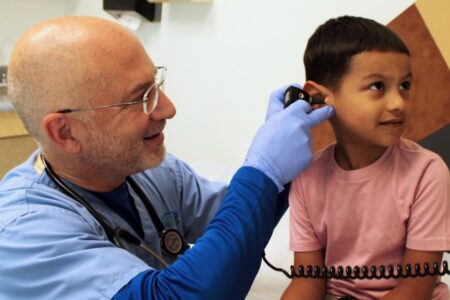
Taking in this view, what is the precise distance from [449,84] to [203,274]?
121cm

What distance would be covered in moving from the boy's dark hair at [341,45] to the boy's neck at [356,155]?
16cm

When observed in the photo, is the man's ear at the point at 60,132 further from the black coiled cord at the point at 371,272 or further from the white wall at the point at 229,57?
the white wall at the point at 229,57

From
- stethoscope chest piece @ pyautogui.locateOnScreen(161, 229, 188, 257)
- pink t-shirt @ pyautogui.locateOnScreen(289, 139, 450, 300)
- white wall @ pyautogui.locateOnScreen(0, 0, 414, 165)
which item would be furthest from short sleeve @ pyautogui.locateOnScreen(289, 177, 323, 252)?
white wall @ pyautogui.locateOnScreen(0, 0, 414, 165)

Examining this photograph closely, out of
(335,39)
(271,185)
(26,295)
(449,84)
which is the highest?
(335,39)

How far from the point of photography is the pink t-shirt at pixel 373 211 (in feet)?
3.28

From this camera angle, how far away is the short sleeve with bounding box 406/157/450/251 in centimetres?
99

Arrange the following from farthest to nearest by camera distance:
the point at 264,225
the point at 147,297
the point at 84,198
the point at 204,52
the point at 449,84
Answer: the point at 204,52, the point at 449,84, the point at 84,198, the point at 264,225, the point at 147,297

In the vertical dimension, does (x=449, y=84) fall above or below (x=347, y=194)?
above

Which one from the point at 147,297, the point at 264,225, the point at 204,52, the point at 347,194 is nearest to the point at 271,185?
the point at 264,225

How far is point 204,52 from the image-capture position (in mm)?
2408

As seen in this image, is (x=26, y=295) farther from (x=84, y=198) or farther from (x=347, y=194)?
(x=347, y=194)

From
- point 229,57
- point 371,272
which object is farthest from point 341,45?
point 229,57

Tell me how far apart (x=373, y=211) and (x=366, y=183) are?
0.07m

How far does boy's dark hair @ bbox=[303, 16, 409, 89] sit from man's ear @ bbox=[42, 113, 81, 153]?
0.62 metres
